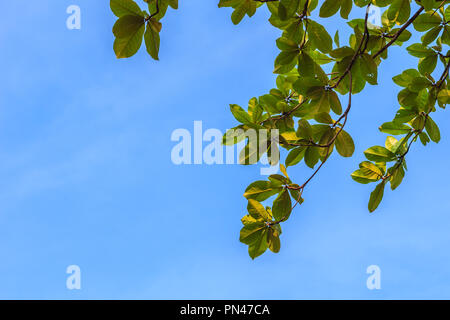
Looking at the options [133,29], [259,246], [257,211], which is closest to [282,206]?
[257,211]

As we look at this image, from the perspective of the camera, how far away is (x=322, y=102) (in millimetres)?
1992

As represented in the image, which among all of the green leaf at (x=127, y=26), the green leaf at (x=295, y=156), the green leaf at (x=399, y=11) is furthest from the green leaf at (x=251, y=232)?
the green leaf at (x=399, y=11)

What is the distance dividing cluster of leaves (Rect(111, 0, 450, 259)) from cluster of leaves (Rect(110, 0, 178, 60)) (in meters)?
0.49

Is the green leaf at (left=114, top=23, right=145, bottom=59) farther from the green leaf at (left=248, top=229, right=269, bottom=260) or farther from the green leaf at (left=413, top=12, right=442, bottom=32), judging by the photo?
the green leaf at (left=413, top=12, right=442, bottom=32)

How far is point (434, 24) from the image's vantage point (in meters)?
2.21

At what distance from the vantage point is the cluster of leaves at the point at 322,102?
196 centimetres

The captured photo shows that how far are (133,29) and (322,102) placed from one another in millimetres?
1025

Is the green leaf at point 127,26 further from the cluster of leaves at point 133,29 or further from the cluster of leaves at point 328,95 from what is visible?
the cluster of leaves at point 328,95

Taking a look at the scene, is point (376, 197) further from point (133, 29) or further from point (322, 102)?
point (133, 29)
